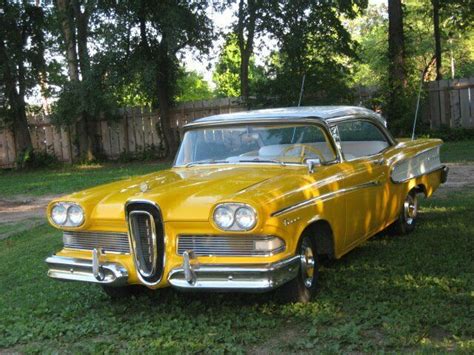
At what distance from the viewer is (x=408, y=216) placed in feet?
22.8

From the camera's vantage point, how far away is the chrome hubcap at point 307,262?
4656mm

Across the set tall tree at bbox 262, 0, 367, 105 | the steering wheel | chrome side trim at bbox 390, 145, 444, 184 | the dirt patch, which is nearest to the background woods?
tall tree at bbox 262, 0, 367, 105

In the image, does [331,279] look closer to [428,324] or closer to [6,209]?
[428,324]

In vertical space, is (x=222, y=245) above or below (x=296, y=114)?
below

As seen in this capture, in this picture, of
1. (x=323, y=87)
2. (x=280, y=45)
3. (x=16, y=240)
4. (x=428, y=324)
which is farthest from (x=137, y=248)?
(x=280, y=45)

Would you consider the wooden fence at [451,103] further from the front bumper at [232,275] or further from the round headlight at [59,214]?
the round headlight at [59,214]

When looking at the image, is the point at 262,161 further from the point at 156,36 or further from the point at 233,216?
the point at 156,36

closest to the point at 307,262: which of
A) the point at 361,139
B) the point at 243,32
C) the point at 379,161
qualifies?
the point at 379,161

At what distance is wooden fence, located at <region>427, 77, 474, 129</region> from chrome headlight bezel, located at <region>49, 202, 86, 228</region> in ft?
49.4

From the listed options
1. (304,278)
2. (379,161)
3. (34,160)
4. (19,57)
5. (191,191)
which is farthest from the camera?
(34,160)

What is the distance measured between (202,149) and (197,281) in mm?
1939

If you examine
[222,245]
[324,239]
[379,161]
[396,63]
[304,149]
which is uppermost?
[396,63]

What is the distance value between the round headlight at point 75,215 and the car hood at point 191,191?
0.05 metres

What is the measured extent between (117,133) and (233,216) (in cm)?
1831
